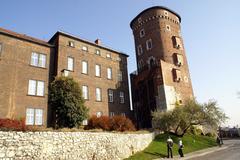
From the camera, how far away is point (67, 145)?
1391 cm

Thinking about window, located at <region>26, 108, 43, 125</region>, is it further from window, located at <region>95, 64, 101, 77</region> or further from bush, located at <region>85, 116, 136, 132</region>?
window, located at <region>95, 64, 101, 77</region>

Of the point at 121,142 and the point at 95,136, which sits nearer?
the point at 95,136

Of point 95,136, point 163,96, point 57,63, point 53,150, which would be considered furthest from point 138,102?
point 53,150

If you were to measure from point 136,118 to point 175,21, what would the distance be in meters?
23.9

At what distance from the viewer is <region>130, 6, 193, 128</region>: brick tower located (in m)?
34.8

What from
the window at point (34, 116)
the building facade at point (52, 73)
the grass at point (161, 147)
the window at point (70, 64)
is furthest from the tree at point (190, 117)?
the window at point (34, 116)

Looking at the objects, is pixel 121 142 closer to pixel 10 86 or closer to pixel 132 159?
pixel 132 159

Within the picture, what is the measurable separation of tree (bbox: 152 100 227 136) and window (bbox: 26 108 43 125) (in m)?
15.8

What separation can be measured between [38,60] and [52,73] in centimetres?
249

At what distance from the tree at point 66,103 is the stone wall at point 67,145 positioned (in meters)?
5.40

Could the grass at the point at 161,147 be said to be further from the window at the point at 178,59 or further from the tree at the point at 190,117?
the window at the point at 178,59

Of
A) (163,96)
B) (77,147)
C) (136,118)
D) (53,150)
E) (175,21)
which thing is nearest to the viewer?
(53,150)

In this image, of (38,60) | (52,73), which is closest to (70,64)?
(52,73)

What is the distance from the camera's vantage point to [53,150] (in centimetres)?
1301
